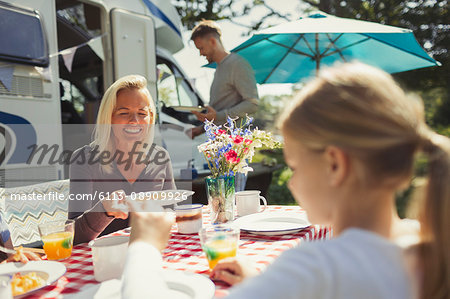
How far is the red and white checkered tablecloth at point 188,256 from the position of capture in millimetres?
1029

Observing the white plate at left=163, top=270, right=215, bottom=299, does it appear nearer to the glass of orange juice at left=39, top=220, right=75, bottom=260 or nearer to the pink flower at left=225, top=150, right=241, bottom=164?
the glass of orange juice at left=39, top=220, right=75, bottom=260

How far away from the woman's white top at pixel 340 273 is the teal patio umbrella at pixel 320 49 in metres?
3.82

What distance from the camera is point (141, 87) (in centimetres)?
213

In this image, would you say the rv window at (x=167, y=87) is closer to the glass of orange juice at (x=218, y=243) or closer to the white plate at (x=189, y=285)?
the glass of orange juice at (x=218, y=243)

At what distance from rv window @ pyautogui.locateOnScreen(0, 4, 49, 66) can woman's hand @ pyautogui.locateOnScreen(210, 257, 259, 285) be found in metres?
2.61

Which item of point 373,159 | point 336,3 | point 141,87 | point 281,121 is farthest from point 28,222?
point 336,3

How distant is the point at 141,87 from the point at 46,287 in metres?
1.30

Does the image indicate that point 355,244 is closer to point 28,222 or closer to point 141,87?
point 141,87

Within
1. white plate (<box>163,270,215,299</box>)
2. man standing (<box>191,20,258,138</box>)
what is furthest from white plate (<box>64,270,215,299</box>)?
man standing (<box>191,20,258,138</box>)

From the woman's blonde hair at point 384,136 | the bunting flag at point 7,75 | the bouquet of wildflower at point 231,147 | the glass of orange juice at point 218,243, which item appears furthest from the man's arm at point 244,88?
the woman's blonde hair at point 384,136

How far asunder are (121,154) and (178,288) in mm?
1254

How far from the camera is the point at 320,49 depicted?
5438mm

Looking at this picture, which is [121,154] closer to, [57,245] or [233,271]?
[57,245]

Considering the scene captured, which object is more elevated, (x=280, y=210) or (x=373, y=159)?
(x=373, y=159)
